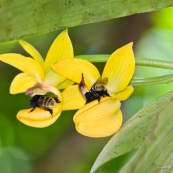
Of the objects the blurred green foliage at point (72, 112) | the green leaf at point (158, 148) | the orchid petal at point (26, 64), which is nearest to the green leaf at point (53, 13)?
the orchid petal at point (26, 64)

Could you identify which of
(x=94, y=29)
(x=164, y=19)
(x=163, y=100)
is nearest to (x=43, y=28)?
(x=163, y=100)

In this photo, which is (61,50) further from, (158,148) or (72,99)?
(158,148)

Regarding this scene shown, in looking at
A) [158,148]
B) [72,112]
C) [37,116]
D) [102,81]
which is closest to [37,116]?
[37,116]

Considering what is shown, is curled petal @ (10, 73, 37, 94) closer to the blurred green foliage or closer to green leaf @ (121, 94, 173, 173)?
green leaf @ (121, 94, 173, 173)

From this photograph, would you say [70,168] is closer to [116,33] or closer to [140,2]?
[116,33]

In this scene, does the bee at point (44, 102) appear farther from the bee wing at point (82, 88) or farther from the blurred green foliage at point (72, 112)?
the blurred green foliage at point (72, 112)

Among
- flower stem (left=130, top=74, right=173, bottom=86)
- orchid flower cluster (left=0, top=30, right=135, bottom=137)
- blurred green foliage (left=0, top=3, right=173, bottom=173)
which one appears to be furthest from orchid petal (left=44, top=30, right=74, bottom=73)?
blurred green foliage (left=0, top=3, right=173, bottom=173)
